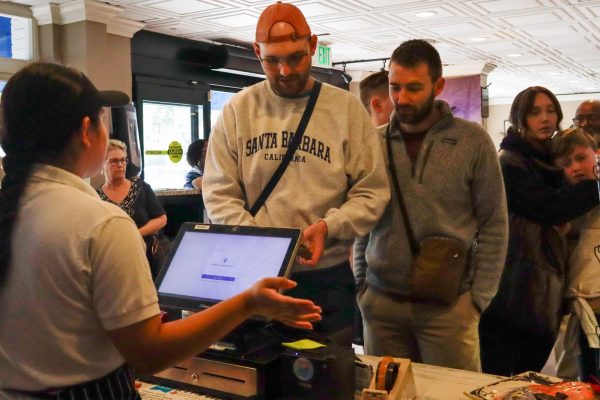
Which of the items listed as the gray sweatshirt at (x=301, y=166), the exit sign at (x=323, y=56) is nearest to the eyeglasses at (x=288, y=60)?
the gray sweatshirt at (x=301, y=166)

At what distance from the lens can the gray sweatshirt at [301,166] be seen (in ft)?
5.74

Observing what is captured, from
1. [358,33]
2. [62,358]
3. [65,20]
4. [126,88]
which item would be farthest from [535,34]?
[62,358]

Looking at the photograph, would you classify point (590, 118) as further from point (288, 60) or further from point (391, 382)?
point (391, 382)

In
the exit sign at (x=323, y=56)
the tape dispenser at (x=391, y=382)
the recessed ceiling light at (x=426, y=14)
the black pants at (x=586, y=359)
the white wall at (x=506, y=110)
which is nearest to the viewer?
the tape dispenser at (x=391, y=382)

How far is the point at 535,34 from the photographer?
287 inches

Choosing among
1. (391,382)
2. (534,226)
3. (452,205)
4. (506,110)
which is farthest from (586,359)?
(506,110)

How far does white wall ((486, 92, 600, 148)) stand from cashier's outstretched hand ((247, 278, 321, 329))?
14.6 metres

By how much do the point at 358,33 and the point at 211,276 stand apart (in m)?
6.04

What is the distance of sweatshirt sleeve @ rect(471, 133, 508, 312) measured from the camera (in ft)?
6.46

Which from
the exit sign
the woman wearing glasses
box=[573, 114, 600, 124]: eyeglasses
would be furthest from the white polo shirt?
the exit sign

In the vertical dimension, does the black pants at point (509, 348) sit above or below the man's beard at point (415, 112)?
below

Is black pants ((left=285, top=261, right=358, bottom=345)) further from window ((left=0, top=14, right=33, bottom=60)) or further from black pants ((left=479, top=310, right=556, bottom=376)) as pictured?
window ((left=0, top=14, right=33, bottom=60))

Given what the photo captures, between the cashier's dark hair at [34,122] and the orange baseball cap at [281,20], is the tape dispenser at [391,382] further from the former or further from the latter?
the orange baseball cap at [281,20]

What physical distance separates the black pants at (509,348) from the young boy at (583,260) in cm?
16
